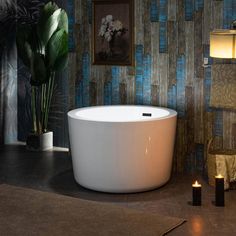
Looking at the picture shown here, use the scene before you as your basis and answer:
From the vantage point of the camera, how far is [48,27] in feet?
18.0

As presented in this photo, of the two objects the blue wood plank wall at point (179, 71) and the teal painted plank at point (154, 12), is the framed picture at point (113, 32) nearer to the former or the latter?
the blue wood plank wall at point (179, 71)

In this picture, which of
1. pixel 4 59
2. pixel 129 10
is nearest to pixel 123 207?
pixel 129 10

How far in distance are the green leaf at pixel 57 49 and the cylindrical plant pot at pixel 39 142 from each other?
75 centimetres

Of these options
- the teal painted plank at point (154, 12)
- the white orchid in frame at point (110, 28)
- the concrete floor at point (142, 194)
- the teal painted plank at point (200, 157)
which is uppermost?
the teal painted plank at point (154, 12)

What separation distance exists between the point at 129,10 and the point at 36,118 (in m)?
1.53

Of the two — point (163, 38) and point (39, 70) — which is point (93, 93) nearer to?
point (39, 70)

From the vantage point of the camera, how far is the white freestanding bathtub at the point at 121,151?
4.37m

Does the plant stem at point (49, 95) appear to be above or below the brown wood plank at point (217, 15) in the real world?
below

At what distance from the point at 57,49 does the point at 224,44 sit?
1818 mm

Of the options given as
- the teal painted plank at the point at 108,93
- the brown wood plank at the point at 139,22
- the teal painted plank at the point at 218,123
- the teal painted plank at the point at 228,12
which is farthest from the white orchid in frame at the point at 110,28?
the teal painted plank at the point at 218,123

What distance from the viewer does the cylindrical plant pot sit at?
592 cm

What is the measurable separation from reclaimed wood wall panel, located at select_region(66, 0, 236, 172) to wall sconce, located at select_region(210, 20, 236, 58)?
45 centimetres

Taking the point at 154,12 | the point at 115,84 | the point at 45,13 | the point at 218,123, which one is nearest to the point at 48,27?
the point at 45,13

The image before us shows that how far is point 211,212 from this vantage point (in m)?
4.06
